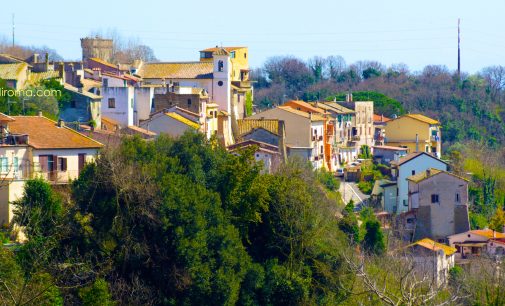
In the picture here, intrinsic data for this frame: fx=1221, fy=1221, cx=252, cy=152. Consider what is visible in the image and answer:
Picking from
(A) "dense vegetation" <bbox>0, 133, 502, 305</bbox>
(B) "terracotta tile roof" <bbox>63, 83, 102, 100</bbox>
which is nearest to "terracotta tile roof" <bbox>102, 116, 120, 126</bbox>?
(B) "terracotta tile roof" <bbox>63, 83, 102, 100</bbox>

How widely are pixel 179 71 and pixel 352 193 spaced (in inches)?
328

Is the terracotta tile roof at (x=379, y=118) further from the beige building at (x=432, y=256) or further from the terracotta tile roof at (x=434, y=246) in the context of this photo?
the beige building at (x=432, y=256)

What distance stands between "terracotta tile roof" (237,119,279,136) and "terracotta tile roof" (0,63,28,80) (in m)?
8.44

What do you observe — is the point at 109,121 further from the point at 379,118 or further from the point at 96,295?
the point at 379,118

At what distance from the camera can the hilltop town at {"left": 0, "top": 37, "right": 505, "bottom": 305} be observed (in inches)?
1145

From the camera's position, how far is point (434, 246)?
123 ft

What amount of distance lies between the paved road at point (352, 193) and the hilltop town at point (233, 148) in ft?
0.25

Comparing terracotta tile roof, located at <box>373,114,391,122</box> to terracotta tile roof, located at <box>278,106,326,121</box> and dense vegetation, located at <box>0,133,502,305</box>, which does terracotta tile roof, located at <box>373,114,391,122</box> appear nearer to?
terracotta tile roof, located at <box>278,106,326,121</box>

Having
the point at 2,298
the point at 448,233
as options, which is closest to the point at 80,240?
the point at 2,298

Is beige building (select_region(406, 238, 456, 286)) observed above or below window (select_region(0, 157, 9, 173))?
below

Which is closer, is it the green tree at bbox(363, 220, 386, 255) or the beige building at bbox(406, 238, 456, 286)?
the beige building at bbox(406, 238, 456, 286)

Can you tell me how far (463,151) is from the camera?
5738 centimetres

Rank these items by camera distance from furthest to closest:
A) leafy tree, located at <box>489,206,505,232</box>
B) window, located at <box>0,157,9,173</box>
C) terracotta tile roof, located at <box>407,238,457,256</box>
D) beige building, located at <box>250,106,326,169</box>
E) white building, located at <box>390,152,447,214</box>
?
beige building, located at <box>250,106,326,169</box> < white building, located at <box>390,152,447,214</box> < leafy tree, located at <box>489,206,505,232</box> < terracotta tile roof, located at <box>407,238,457,256</box> < window, located at <box>0,157,9,173</box>

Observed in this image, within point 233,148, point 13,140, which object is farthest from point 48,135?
point 233,148
